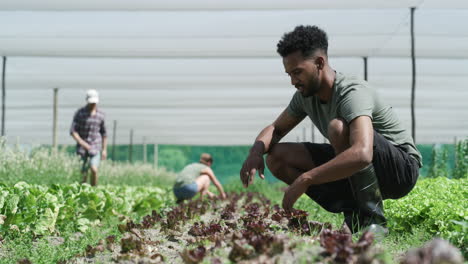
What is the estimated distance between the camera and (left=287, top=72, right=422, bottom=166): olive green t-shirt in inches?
118

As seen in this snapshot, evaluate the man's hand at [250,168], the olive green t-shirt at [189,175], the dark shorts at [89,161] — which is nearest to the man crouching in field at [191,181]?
the olive green t-shirt at [189,175]

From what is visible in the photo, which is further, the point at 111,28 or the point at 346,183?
the point at 111,28

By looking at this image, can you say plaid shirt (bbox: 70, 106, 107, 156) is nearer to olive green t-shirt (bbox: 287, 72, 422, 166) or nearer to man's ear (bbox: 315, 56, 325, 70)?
olive green t-shirt (bbox: 287, 72, 422, 166)

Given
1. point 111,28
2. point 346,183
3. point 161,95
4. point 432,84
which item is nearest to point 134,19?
point 111,28

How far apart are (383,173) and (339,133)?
485 mm

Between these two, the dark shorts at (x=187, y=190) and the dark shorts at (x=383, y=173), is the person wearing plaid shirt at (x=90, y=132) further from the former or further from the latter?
the dark shorts at (x=383, y=173)

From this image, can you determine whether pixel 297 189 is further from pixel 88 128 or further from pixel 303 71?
pixel 88 128

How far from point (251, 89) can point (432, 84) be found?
4.51 m

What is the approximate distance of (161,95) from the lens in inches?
571

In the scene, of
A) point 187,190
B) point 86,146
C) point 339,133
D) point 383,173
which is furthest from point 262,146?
point 86,146

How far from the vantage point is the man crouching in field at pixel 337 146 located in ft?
9.57

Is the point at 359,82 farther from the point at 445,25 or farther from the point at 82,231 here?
the point at 445,25

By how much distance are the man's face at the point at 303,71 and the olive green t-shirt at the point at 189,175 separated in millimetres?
4674

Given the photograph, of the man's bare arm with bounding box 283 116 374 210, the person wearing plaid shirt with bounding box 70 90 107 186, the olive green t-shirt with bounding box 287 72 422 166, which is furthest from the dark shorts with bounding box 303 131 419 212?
the person wearing plaid shirt with bounding box 70 90 107 186
